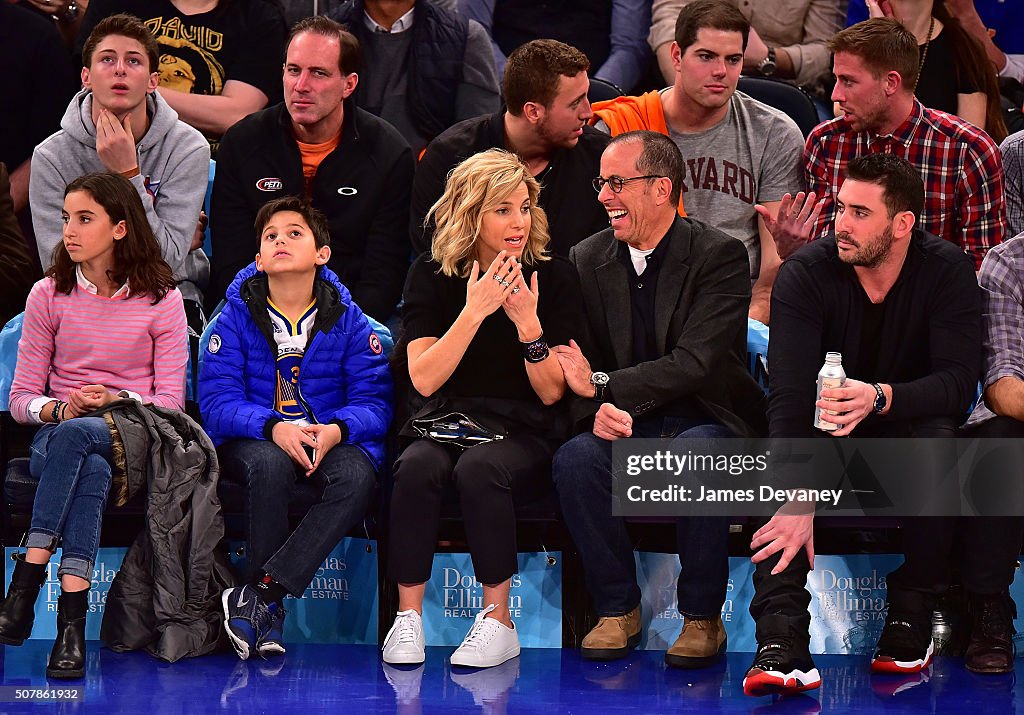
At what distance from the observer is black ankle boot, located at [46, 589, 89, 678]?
3861mm

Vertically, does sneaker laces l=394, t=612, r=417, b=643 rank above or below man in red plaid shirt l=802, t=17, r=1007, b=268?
below

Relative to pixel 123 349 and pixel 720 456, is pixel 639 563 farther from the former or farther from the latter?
pixel 123 349

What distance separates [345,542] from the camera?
14.3 ft

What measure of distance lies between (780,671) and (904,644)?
1.54ft

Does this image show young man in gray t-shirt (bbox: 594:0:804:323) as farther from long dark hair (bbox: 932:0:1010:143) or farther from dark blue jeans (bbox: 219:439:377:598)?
dark blue jeans (bbox: 219:439:377:598)

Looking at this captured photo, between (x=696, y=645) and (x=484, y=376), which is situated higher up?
(x=484, y=376)

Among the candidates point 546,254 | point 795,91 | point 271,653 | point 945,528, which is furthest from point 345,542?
point 795,91

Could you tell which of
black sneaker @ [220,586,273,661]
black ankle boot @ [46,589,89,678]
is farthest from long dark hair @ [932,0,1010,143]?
black ankle boot @ [46,589,89,678]

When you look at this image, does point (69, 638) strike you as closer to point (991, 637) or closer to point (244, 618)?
point (244, 618)

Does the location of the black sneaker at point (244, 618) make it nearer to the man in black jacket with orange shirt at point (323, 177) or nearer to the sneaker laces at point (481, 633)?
the sneaker laces at point (481, 633)

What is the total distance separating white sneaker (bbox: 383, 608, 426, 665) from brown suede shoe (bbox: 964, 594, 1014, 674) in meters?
1.55

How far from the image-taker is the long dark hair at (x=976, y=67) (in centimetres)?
566

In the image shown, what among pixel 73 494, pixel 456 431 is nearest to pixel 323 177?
pixel 456 431

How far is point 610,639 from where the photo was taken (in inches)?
160
